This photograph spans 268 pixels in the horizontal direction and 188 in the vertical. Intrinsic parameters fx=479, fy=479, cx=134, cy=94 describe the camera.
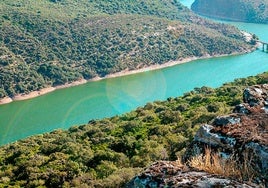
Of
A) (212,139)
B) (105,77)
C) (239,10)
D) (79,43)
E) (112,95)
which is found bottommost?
(239,10)

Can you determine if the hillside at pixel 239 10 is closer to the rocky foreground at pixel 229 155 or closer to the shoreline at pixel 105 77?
the shoreline at pixel 105 77

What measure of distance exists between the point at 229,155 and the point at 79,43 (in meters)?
74.3

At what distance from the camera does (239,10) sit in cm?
11494

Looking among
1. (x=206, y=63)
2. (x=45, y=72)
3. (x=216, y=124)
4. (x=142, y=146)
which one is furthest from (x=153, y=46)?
(x=216, y=124)

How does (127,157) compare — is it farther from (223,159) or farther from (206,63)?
(206,63)

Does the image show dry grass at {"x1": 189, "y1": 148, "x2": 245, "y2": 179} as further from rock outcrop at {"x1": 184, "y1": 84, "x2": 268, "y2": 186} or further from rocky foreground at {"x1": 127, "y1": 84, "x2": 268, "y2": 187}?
rock outcrop at {"x1": 184, "y1": 84, "x2": 268, "y2": 186}

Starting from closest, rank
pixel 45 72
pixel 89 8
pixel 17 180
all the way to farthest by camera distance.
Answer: pixel 17 180
pixel 45 72
pixel 89 8

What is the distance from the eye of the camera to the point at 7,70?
66.4 metres

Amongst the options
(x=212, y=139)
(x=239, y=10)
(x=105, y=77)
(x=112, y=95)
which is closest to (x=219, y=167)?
(x=212, y=139)

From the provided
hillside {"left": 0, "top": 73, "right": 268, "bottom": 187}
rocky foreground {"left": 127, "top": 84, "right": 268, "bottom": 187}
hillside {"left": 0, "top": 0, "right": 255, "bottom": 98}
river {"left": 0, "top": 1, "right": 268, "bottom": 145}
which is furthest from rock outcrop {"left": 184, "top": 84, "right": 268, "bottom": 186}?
hillside {"left": 0, "top": 0, "right": 255, "bottom": 98}

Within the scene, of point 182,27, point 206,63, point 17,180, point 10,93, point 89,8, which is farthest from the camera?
point 89,8

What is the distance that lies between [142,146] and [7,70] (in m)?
46.9

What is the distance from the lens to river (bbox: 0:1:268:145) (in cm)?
5378

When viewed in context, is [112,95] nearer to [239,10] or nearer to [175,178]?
[175,178]
